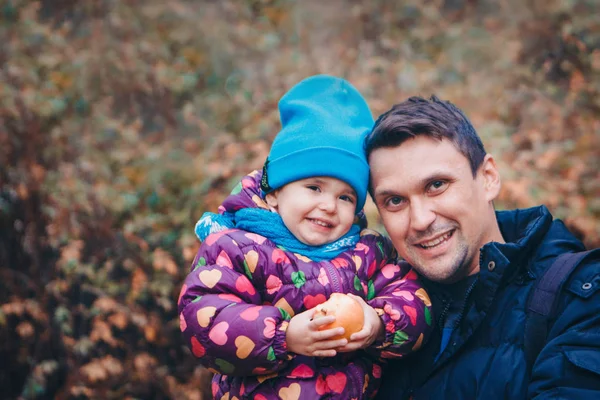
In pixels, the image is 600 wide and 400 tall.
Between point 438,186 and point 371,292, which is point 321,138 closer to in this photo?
point 438,186

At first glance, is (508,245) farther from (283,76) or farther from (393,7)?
(393,7)

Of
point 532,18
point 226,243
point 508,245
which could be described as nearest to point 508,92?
point 532,18

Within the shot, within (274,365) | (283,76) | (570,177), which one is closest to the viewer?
(274,365)

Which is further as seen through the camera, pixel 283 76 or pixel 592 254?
pixel 283 76

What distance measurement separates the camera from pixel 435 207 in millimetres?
2254

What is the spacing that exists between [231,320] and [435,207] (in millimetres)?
993

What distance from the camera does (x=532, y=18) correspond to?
7262mm

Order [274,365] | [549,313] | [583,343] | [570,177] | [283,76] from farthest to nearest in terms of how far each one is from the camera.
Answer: [283,76] → [570,177] → [274,365] → [549,313] → [583,343]

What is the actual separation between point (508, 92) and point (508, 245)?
5215 millimetres

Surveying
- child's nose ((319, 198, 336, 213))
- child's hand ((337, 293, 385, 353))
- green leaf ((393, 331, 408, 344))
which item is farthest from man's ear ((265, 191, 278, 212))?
green leaf ((393, 331, 408, 344))

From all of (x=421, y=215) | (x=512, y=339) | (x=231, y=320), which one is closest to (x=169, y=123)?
(x=421, y=215)

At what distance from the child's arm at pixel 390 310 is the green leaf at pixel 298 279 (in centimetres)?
27

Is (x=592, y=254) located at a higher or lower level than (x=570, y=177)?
lower

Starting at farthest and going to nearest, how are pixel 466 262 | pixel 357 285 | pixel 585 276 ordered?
pixel 466 262
pixel 357 285
pixel 585 276
